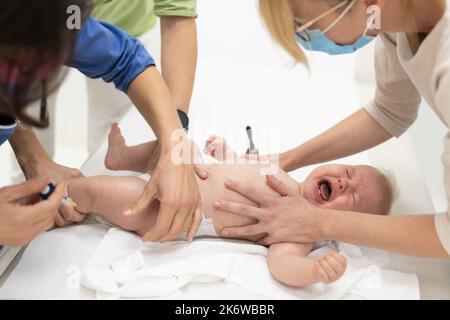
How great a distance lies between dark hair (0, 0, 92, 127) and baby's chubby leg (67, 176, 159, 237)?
1.52ft

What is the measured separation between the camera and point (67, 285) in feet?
3.83

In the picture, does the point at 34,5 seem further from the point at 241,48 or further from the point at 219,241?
the point at 241,48

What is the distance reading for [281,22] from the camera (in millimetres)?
990

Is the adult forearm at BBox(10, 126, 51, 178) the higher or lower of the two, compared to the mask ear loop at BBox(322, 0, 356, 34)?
lower

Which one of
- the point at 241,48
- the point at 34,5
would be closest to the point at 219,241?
the point at 34,5

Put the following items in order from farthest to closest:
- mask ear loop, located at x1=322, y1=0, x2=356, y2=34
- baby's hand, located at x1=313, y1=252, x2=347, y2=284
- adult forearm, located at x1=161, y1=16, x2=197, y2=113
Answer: adult forearm, located at x1=161, y1=16, x2=197, y2=113 → baby's hand, located at x1=313, y1=252, x2=347, y2=284 → mask ear loop, located at x1=322, y1=0, x2=356, y2=34

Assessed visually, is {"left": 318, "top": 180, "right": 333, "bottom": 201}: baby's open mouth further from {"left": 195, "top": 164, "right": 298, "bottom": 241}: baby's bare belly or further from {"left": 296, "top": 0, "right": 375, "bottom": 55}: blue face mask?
{"left": 296, "top": 0, "right": 375, "bottom": 55}: blue face mask

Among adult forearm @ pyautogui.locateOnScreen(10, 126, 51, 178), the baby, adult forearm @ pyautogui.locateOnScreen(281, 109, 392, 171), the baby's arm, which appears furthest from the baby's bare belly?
adult forearm @ pyautogui.locateOnScreen(10, 126, 51, 178)

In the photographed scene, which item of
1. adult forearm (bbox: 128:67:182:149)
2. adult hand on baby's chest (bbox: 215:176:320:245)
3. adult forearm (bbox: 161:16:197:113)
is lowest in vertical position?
adult hand on baby's chest (bbox: 215:176:320:245)

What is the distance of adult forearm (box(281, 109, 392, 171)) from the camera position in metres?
1.49

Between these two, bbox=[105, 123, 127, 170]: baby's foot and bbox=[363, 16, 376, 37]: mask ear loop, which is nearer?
bbox=[363, 16, 376, 37]: mask ear loop

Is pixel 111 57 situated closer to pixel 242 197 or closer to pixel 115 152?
pixel 115 152

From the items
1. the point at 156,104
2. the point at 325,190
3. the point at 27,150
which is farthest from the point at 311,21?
the point at 27,150

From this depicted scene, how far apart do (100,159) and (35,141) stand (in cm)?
26
